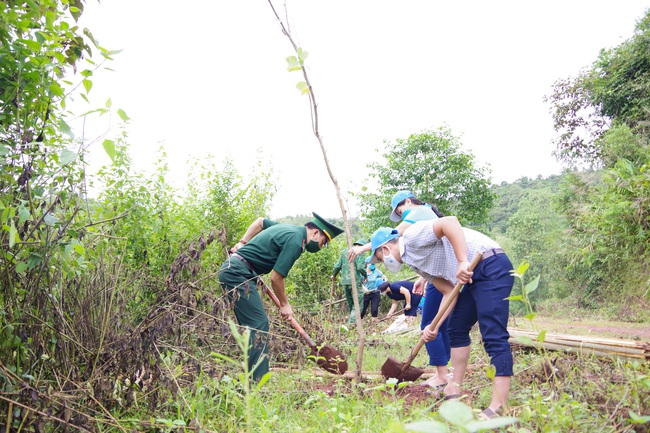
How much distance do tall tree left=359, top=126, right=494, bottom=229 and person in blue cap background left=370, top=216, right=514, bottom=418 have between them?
49.2 feet

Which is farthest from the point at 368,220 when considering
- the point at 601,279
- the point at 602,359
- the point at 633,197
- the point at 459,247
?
the point at 459,247

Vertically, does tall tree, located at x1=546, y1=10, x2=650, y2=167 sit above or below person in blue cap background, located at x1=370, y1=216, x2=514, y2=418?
above

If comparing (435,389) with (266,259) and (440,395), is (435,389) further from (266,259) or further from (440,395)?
(266,259)

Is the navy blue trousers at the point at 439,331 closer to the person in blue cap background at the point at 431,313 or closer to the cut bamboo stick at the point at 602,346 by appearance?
the person in blue cap background at the point at 431,313

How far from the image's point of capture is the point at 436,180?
1902cm

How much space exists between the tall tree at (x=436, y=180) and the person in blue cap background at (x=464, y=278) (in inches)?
590

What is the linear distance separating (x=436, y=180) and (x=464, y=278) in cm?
1643

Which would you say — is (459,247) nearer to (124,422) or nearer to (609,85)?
(124,422)

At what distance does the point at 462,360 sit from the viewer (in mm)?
3486

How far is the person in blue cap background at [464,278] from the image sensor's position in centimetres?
298

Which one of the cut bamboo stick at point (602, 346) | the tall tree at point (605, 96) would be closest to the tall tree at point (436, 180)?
the tall tree at point (605, 96)

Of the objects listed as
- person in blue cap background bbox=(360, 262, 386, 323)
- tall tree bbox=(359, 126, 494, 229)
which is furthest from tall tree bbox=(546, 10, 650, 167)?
person in blue cap background bbox=(360, 262, 386, 323)

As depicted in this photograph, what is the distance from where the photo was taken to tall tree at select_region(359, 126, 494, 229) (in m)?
19.1

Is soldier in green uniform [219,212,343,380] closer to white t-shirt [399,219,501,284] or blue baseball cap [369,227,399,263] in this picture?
blue baseball cap [369,227,399,263]
